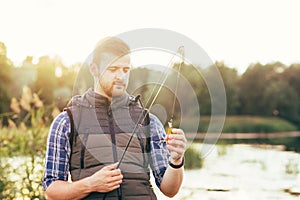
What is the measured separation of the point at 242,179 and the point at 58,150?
23.3ft

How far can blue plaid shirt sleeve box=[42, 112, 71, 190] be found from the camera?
2.96 meters

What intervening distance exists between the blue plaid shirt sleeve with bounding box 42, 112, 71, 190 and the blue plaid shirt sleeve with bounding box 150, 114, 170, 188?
392mm

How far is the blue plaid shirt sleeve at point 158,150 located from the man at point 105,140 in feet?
0.14

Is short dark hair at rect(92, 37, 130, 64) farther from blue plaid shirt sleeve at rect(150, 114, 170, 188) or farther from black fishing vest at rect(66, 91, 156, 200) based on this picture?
blue plaid shirt sleeve at rect(150, 114, 170, 188)

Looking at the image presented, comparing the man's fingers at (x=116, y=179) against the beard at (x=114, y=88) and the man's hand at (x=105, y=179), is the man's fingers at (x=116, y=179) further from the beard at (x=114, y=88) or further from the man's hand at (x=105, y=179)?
the beard at (x=114, y=88)

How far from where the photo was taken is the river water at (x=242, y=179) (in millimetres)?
7926

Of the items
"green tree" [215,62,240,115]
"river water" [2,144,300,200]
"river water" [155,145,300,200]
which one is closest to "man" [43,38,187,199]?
"river water" [2,144,300,200]

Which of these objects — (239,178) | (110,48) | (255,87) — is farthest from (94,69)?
(255,87)

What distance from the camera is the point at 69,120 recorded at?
9.70 ft

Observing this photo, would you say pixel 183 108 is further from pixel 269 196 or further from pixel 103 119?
pixel 269 196

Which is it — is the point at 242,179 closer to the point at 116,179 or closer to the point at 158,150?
the point at 158,150

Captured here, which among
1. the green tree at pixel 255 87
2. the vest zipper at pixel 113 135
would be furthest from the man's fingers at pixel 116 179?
the green tree at pixel 255 87

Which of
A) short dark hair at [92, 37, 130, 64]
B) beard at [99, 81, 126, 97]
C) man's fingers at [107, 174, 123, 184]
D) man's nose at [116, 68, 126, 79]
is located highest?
short dark hair at [92, 37, 130, 64]

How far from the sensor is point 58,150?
2.96m
